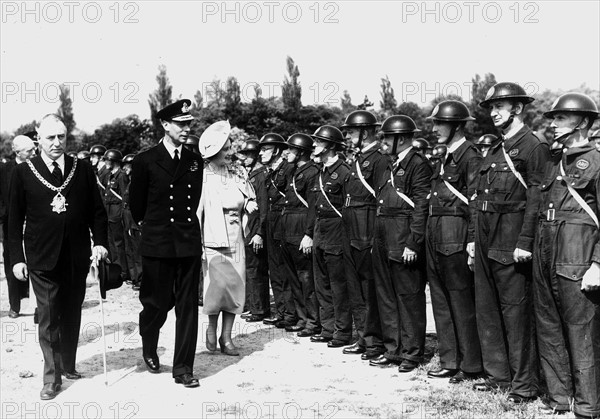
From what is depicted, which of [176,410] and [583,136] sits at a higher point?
[583,136]

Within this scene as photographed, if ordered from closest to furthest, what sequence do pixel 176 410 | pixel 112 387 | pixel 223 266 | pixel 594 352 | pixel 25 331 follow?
1. pixel 594 352
2. pixel 176 410
3. pixel 112 387
4. pixel 223 266
5. pixel 25 331

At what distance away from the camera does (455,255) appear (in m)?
6.70

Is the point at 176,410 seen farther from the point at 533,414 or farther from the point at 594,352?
the point at 594,352

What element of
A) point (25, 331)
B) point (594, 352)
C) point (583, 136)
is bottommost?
point (25, 331)

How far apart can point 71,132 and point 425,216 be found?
200 feet

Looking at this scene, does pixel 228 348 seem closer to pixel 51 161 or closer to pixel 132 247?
pixel 51 161

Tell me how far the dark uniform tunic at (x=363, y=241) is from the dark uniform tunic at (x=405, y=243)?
13.5 inches

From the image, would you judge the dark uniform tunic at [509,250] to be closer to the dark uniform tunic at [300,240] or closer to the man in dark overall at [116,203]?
the dark uniform tunic at [300,240]

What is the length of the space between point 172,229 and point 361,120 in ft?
9.50

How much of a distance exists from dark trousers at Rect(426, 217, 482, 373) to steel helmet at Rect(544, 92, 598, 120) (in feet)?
5.03

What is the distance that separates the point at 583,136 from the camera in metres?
5.71

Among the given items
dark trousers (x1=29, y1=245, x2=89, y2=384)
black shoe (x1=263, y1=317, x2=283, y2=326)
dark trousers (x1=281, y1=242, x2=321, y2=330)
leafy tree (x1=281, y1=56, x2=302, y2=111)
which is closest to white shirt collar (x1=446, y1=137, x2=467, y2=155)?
dark trousers (x1=281, y1=242, x2=321, y2=330)

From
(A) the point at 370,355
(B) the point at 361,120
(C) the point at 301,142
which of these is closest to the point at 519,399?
(A) the point at 370,355

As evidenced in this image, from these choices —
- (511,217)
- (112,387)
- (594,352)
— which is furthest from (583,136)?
(112,387)
